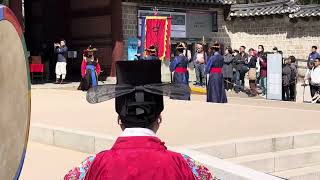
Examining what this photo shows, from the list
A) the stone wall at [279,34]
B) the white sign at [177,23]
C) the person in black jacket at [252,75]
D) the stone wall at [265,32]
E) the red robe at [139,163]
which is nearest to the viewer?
the red robe at [139,163]

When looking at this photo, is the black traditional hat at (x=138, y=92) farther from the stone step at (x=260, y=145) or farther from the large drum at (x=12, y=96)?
the stone step at (x=260, y=145)

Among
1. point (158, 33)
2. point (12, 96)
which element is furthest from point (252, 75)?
point (12, 96)

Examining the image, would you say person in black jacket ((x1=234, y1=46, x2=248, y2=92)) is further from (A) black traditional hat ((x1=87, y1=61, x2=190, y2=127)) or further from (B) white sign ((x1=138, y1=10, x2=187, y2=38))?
(A) black traditional hat ((x1=87, y1=61, x2=190, y2=127))

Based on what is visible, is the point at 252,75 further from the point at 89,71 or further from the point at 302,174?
the point at 302,174

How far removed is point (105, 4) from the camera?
63.5ft

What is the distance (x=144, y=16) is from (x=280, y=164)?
46.6 feet

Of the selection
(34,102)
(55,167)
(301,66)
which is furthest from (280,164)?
(301,66)

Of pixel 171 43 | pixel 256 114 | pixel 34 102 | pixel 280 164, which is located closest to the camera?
pixel 280 164

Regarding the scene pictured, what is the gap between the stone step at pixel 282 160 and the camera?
6.12 meters

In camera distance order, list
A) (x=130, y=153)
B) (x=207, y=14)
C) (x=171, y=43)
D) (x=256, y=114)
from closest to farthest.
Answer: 1. (x=130, y=153)
2. (x=256, y=114)
3. (x=171, y=43)
4. (x=207, y=14)

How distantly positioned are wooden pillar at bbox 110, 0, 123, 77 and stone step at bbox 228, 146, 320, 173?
12.9 metres

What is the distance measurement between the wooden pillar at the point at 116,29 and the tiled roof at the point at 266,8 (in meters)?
6.27

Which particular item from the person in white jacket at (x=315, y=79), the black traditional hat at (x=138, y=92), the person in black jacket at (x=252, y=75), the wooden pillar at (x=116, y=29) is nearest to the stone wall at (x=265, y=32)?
the wooden pillar at (x=116, y=29)

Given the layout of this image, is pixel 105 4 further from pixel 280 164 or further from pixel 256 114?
pixel 280 164
